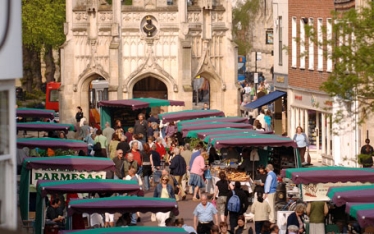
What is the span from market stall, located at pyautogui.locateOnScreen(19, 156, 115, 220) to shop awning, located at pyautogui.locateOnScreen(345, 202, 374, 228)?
613cm

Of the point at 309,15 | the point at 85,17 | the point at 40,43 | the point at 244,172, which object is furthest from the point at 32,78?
the point at 244,172

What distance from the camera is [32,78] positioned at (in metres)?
86.9

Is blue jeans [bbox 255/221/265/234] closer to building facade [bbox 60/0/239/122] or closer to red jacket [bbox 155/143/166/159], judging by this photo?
red jacket [bbox 155/143/166/159]

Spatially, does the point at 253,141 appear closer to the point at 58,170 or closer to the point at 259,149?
the point at 259,149

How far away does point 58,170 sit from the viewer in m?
26.8

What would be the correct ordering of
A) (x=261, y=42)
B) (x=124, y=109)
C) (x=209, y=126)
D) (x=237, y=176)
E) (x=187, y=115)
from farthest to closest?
(x=261, y=42) < (x=124, y=109) < (x=187, y=115) < (x=209, y=126) < (x=237, y=176)

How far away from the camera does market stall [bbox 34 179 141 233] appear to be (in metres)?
23.9

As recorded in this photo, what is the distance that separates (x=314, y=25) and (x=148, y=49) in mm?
14549

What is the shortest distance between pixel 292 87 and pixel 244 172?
18.4 m

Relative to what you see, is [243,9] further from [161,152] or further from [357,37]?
[357,37]

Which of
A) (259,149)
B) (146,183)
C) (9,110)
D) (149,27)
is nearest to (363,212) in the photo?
(9,110)

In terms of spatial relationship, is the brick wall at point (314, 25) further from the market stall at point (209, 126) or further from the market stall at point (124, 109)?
the market stall at point (209, 126)

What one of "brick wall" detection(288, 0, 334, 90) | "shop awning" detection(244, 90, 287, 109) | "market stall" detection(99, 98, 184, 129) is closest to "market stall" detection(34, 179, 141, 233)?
"brick wall" detection(288, 0, 334, 90)

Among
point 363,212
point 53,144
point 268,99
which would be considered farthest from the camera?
point 268,99
